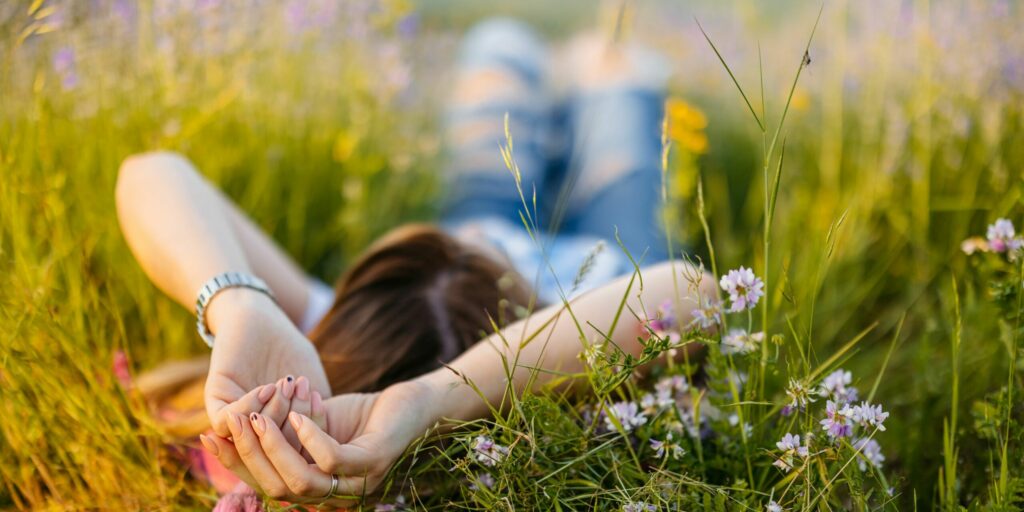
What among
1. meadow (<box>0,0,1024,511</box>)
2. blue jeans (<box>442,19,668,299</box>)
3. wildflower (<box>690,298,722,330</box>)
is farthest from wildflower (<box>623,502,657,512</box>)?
blue jeans (<box>442,19,668,299</box>)

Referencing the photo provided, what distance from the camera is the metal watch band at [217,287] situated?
1.29m

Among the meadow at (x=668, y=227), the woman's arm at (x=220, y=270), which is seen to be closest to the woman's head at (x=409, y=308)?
the woman's arm at (x=220, y=270)

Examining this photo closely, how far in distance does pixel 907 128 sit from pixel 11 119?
2113 millimetres

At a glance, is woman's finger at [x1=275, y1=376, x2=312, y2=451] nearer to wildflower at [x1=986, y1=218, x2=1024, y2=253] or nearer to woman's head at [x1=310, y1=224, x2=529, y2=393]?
woman's head at [x1=310, y1=224, x2=529, y2=393]

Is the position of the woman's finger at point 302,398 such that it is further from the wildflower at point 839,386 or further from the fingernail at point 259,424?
the wildflower at point 839,386

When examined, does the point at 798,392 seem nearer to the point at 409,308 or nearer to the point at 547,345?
the point at 547,345

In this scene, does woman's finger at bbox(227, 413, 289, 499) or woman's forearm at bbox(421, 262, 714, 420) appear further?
woman's forearm at bbox(421, 262, 714, 420)

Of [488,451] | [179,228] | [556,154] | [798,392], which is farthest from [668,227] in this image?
[556,154]

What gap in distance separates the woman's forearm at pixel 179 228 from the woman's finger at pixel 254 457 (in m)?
0.37

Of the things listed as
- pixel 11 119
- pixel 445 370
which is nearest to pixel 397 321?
pixel 445 370

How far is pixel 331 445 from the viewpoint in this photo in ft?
3.03

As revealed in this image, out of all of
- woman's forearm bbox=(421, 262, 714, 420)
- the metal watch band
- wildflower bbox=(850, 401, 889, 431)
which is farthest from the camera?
the metal watch band

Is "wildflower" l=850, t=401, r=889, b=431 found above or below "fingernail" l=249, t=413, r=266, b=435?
below

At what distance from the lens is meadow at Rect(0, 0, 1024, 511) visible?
3.28 ft
